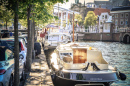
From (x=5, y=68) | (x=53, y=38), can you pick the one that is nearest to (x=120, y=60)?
(x=53, y=38)

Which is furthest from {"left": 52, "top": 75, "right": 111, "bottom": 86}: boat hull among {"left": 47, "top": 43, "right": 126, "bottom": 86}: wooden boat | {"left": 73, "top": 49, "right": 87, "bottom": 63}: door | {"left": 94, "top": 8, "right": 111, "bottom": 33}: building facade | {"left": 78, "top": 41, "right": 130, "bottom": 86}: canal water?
{"left": 94, "top": 8, "right": 111, "bottom": 33}: building facade

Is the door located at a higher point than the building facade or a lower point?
lower

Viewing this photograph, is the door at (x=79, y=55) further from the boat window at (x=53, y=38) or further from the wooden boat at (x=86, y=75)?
the boat window at (x=53, y=38)

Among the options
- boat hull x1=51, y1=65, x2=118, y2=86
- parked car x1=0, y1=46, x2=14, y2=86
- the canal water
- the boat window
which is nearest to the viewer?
parked car x1=0, y1=46, x2=14, y2=86

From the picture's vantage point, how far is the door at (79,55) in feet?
35.3

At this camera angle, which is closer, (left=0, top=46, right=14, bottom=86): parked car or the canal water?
(left=0, top=46, right=14, bottom=86): parked car

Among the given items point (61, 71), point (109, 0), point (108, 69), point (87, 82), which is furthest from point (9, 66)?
point (109, 0)

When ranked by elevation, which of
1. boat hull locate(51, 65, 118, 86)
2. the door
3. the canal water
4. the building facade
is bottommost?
the canal water

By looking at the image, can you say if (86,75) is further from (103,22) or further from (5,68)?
(103,22)

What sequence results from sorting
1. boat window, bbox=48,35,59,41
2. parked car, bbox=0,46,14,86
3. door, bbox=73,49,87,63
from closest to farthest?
parked car, bbox=0,46,14,86
door, bbox=73,49,87,63
boat window, bbox=48,35,59,41

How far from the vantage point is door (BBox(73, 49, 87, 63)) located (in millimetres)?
10759

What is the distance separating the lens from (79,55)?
35.8ft

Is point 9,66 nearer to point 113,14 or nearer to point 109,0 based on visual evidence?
point 113,14

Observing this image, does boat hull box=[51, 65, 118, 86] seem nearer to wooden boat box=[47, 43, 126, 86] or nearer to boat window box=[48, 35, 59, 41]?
wooden boat box=[47, 43, 126, 86]
